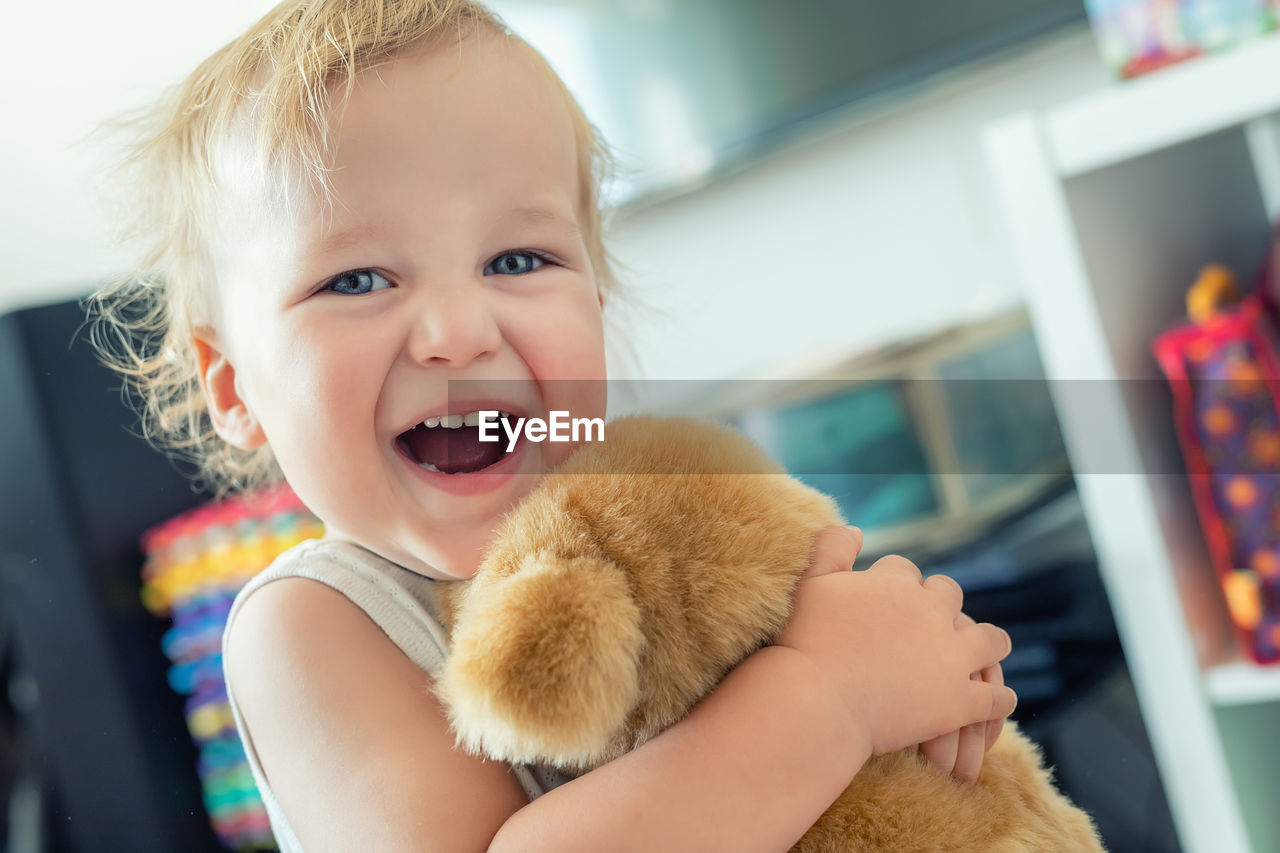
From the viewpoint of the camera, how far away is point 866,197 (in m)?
1.09

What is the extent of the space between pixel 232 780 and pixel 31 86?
28.7 inches

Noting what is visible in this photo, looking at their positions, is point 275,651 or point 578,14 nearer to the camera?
point 275,651

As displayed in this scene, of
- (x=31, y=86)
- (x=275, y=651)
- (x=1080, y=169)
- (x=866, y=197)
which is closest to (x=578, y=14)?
(x=866, y=197)

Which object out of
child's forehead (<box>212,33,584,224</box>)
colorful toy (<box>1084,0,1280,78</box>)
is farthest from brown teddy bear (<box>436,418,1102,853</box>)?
colorful toy (<box>1084,0,1280,78</box>)

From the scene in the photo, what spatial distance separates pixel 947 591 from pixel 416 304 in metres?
0.18

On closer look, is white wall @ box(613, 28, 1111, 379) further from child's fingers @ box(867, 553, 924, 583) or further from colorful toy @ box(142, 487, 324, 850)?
Result: child's fingers @ box(867, 553, 924, 583)

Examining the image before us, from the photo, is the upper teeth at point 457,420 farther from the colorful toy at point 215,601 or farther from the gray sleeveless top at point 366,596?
the colorful toy at point 215,601

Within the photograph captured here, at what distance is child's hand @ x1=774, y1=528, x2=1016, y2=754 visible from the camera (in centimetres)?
26

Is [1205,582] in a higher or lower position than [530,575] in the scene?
lower

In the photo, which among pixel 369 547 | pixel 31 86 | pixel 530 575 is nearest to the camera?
pixel 530 575

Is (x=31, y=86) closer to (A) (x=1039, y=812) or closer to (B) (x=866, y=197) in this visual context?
(B) (x=866, y=197)

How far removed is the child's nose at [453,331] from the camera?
280mm

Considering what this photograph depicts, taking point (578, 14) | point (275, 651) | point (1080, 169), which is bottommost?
point (275, 651)

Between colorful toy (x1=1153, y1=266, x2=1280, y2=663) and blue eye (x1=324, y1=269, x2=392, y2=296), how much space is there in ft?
1.61
